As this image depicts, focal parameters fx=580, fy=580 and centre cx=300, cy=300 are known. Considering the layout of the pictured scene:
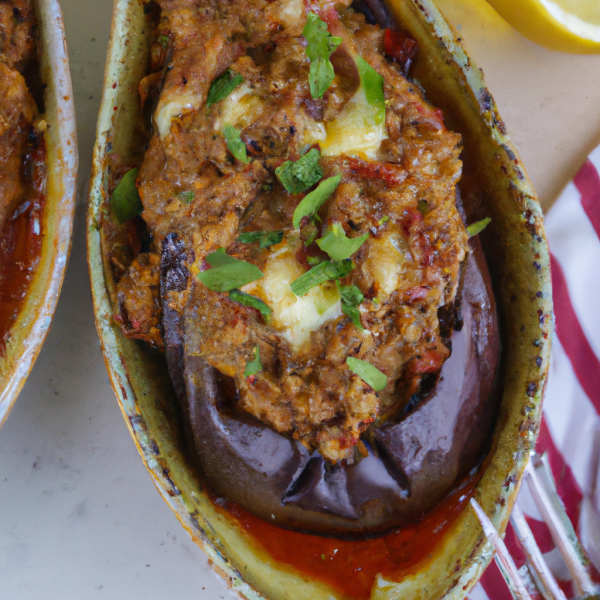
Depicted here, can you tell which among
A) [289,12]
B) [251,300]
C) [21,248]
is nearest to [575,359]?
[251,300]

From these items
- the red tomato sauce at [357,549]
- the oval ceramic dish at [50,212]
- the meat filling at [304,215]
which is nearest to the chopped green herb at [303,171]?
A: the meat filling at [304,215]

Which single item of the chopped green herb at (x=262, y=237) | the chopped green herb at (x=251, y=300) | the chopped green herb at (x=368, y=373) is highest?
the chopped green herb at (x=262, y=237)

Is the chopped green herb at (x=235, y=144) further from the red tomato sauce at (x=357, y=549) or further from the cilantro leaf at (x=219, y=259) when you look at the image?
the red tomato sauce at (x=357, y=549)

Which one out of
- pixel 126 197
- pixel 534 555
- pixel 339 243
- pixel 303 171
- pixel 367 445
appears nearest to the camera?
pixel 339 243

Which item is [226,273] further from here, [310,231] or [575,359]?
[575,359]

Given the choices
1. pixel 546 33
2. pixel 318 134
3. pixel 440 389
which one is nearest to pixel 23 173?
pixel 318 134

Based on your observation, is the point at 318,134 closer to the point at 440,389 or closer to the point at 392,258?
the point at 392,258
